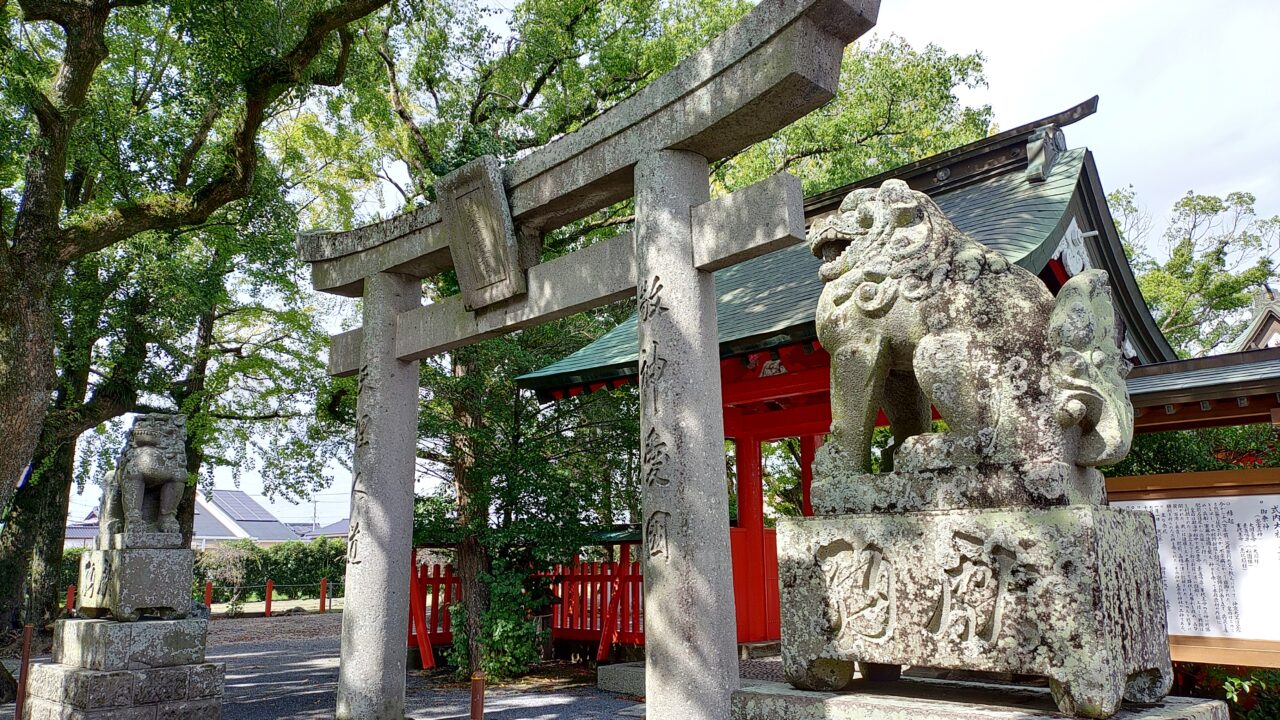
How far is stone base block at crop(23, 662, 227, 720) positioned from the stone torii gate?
1582mm

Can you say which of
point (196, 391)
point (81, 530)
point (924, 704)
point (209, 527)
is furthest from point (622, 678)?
point (81, 530)

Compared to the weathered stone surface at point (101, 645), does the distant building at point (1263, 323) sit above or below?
above

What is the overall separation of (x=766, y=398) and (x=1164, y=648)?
544 cm

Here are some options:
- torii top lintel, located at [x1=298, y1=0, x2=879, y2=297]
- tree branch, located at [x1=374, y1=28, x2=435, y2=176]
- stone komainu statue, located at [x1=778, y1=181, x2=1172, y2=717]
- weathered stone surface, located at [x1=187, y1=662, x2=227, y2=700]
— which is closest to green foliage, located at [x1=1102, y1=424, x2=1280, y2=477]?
torii top lintel, located at [x1=298, y1=0, x2=879, y2=297]

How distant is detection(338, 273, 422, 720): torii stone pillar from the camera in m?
5.92

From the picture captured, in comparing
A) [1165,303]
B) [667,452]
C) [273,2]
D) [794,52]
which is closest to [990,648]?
[667,452]

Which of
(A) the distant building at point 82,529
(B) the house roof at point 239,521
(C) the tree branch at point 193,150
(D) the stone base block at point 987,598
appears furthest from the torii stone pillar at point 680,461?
(B) the house roof at point 239,521

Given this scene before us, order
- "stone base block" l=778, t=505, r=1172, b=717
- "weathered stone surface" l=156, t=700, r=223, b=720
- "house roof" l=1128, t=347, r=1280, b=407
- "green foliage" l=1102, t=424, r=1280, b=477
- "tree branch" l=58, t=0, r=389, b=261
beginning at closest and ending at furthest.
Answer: "stone base block" l=778, t=505, r=1172, b=717 < "house roof" l=1128, t=347, r=1280, b=407 < "weathered stone surface" l=156, t=700, r=223, b=720 < "tree branch" l=58, t=0, r=389, b=261 < "green foliage" l=1102, t=424, r=1280, b=477

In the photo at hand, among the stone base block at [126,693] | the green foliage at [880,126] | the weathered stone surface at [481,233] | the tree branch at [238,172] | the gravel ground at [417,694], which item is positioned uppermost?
the green foliage at [880,126]

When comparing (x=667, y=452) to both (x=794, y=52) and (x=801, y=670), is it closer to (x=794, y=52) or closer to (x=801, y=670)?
(x=801, y=670)

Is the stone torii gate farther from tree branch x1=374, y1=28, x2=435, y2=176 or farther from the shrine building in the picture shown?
tree branch x1=374, y1=28, x2=435, y2=176

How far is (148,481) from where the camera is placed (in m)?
7.09

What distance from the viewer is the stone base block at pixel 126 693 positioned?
627 centimetres

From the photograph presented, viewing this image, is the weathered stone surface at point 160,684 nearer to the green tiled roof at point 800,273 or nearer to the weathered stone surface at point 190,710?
the weathered stone surface at point 190,710
